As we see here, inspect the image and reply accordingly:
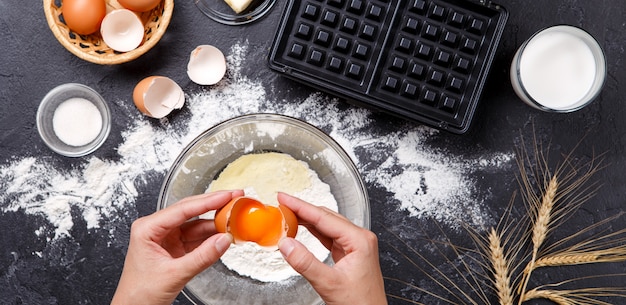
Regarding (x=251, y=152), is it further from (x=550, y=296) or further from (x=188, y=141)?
(x=550, y=296)

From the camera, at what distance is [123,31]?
5.21ft

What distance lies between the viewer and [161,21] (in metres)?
1.57

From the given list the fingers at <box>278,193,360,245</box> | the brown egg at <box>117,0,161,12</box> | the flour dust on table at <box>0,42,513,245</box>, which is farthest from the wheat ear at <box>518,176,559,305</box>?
the brown egg at <box>117,0,161,12</box>

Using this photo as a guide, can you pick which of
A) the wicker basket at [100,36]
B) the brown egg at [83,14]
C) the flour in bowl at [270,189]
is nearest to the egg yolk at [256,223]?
the flour in bowl at [270,189]

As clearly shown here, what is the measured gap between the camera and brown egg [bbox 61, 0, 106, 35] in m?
1.53

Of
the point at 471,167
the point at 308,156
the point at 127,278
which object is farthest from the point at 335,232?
the point at 471,167

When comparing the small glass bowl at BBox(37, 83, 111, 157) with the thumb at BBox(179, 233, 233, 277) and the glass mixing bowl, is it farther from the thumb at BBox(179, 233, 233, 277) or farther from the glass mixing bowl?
the thumb at BBox(179, 233, 233, 277)

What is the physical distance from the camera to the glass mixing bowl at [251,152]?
150 centimetres

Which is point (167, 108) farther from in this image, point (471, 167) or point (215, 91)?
point (471, 167)

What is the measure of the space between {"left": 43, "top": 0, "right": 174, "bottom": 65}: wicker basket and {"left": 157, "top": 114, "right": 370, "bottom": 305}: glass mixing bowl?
294 mm

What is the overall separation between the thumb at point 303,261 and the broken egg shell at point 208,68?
0.61 metres

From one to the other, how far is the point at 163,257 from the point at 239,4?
735 mm

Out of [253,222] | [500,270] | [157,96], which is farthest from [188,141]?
[500,270]

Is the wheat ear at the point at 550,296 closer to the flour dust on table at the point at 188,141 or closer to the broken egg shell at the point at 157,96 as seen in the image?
the flour dust on table at the point at 188,141
